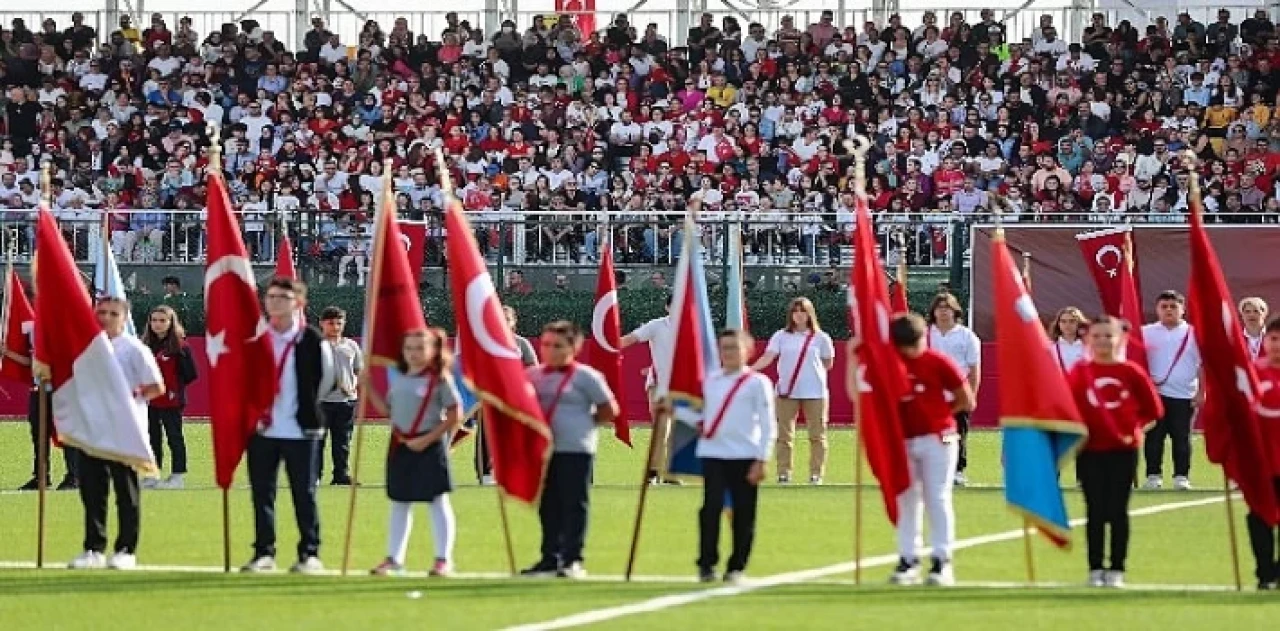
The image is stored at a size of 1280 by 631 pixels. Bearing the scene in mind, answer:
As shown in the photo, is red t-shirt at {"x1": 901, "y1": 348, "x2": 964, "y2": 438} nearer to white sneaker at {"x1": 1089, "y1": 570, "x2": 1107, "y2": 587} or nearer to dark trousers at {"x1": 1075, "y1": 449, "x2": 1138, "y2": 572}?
dark trousers at {"x1": 1075, "y1": 449, "x2": 1138, "y2": 572}

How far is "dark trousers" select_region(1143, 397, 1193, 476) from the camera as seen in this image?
77.7 feet

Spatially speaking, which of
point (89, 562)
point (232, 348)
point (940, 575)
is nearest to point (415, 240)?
point (232, 348)

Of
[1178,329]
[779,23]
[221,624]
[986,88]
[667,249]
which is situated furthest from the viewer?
[779,23]

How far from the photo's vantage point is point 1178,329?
23625 millimetres

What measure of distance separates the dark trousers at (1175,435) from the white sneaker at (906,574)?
7.94 meters

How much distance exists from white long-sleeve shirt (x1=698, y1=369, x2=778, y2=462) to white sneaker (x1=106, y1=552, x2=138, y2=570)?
3.77 m

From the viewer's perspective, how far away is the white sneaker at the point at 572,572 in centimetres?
1630

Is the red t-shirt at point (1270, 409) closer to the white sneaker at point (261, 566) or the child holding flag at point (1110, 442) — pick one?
the child holding flag at point (1110, 442)

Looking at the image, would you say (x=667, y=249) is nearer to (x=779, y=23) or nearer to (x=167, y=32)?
(x=779, y=23)

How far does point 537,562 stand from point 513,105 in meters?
23.6

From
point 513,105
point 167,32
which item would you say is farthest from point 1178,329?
point 167,32

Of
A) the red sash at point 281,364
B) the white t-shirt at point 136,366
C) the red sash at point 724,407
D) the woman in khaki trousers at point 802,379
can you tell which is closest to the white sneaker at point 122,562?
the white t-shirt at point 136,366

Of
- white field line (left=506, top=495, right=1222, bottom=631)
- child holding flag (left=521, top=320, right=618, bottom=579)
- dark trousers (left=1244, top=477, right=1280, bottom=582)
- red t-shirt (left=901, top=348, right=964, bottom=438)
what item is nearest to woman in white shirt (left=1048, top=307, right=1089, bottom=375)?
white field line (left=506, top=495, right=1222, bottom=631)

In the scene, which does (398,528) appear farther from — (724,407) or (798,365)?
(798,365)
